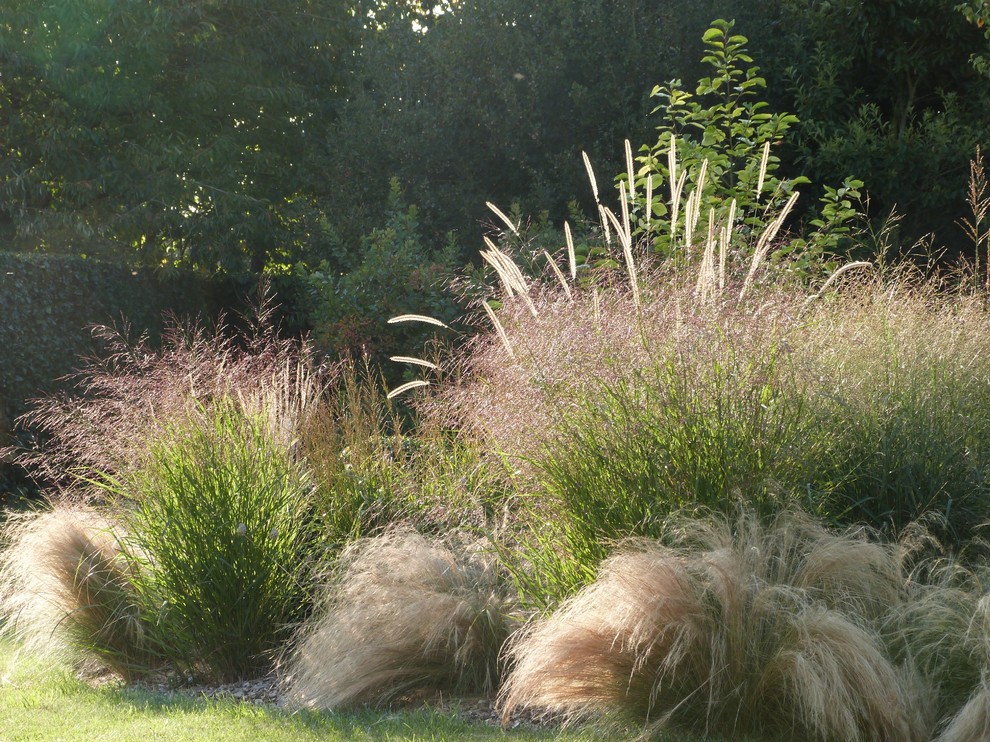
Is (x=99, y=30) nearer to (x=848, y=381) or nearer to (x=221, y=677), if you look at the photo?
(x=221, y=677)

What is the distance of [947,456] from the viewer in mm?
4445

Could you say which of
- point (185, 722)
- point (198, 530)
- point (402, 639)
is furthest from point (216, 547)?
point (402, 639)

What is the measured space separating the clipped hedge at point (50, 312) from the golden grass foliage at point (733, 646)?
21.0 ft

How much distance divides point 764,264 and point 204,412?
2.91m

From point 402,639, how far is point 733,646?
1433 mm

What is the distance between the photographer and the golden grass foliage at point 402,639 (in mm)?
4129

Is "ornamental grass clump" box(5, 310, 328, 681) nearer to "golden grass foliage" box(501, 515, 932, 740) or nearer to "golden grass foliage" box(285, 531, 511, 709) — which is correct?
"golden grass foliage" box(285, 531, 511, 709)

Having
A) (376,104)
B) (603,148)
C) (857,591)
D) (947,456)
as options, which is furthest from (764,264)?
(376,104)

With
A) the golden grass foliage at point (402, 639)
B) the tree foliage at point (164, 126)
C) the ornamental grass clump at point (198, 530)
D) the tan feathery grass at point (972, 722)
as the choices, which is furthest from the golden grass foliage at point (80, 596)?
the tree foliage at point (164, 126)

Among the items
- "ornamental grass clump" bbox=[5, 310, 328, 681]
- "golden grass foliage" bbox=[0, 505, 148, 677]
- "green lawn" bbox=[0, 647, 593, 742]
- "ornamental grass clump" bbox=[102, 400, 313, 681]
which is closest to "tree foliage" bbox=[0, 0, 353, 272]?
"ornamental grass clump" bbox=[5, 310, 328, 681]

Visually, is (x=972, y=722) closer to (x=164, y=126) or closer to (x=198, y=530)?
(x=198, y=530)

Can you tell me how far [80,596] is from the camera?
4984 millimetres

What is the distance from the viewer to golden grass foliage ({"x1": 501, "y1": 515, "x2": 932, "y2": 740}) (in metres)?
3.25

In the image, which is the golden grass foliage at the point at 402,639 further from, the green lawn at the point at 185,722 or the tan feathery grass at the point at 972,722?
the tan feathery grass at the point at 972,722
